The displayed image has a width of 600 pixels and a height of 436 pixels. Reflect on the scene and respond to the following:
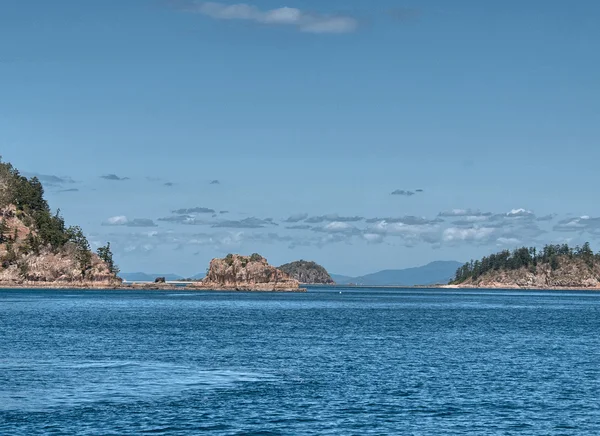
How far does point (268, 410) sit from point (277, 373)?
16612 mm

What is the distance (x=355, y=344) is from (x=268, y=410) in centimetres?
4483

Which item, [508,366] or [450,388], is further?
[508,366]

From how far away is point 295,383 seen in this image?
63.4 m

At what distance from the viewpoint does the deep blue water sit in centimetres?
4872

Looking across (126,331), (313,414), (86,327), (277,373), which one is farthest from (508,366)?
(86,327)

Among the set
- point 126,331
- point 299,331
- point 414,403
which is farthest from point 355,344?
point 414,403

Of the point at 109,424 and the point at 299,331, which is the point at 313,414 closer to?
the point at 109,424

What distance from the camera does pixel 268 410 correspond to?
52.4 metres

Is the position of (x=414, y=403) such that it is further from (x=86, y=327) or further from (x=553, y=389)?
(x=86, y=327)

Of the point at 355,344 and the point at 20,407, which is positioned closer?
the point at 20,407

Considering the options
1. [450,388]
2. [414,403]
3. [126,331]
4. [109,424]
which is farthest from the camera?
[126,331]

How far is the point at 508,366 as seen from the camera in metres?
75.4

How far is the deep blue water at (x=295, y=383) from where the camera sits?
48.7 m

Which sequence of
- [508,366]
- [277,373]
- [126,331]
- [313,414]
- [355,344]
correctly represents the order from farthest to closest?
1. [126,331]
2. [355,344]
3. [508,366]
4. [277,373]
5. [313,414]
